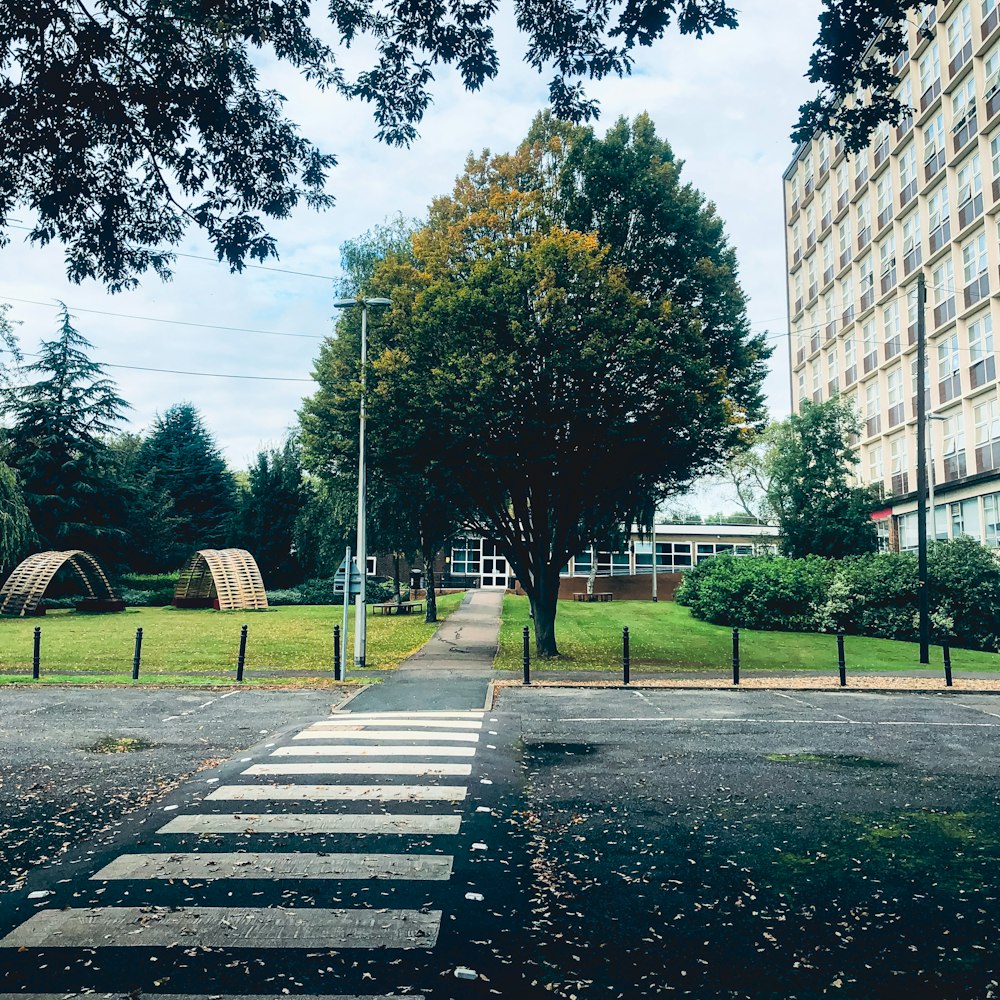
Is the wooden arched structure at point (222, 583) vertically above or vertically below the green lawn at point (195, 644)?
above

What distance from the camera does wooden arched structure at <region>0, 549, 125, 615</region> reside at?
3759cm

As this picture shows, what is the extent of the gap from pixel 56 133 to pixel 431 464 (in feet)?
48.9

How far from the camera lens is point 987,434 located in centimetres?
3466

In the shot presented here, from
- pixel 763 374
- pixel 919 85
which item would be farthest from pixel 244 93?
pixel 919 85

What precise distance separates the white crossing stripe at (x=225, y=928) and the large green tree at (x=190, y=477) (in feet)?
183

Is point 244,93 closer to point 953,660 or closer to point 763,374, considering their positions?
point 763,374

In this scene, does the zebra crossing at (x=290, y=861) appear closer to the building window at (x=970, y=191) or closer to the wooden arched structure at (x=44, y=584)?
the wooden arched structure at (x=44, y=584)

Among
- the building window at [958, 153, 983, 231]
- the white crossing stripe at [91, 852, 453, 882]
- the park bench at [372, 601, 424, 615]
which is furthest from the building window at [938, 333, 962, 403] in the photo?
the white crossing stripe at [91, 852, 453, 882]

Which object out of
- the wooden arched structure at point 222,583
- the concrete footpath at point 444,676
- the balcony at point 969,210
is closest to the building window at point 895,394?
the balcony at point 969,210

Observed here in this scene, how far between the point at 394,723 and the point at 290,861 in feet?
21.1

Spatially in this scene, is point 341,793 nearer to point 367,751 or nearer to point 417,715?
point 367,751

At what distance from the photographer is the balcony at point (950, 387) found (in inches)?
1444

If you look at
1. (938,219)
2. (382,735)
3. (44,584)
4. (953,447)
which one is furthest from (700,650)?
(44,584)

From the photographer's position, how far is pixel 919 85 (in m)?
39.7
